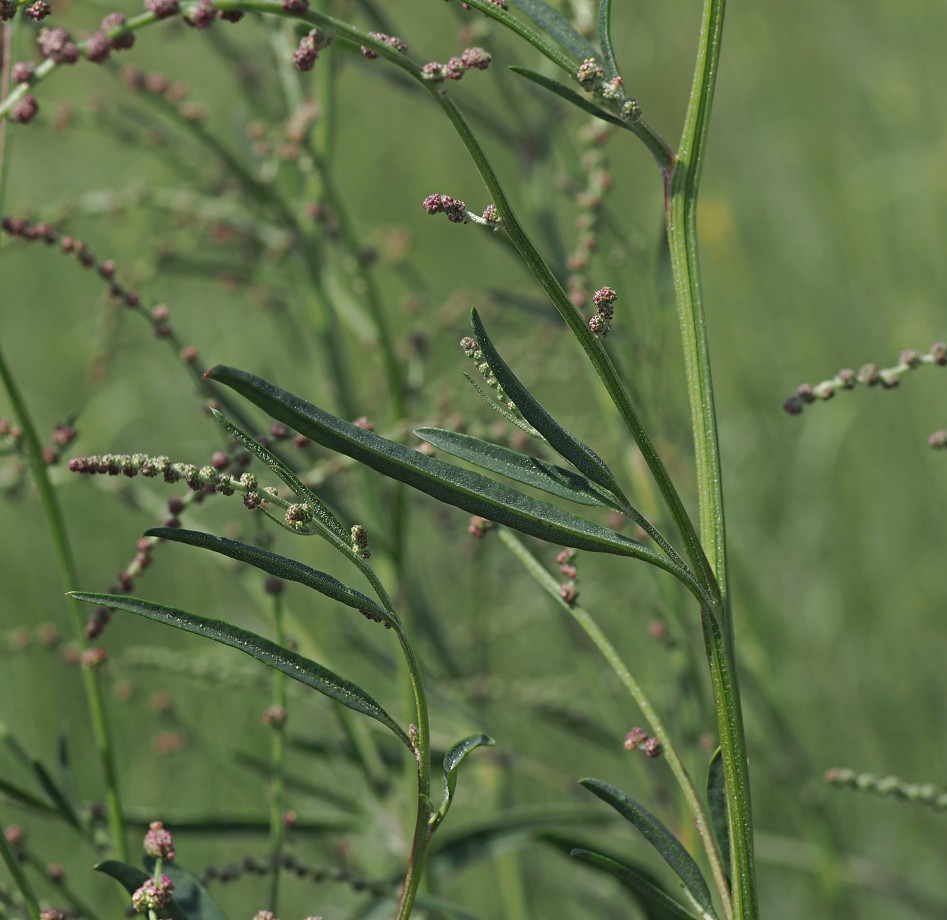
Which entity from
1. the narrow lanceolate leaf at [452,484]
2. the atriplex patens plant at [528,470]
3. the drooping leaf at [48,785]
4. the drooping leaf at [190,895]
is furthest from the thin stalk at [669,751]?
the drooping leaf at [48,785]

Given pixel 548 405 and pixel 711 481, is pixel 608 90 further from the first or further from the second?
pixel 548 405

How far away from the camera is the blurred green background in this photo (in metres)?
1.60

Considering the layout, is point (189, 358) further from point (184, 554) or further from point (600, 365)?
point (184, 554)

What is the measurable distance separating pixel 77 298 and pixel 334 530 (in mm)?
3291

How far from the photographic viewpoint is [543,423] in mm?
645

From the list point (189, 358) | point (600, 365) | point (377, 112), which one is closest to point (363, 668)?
point (189, 358)

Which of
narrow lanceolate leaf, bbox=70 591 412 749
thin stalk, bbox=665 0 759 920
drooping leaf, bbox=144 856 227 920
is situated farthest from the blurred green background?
thin stalk, bbox=665 0 759 920

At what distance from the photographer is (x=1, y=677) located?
257 centimetres

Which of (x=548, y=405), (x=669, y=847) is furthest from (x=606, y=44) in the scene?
(x=548, y=405)

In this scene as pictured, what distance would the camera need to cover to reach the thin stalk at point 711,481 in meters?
0.66

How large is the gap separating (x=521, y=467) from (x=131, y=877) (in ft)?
1.08

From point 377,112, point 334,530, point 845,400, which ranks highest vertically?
point 377,112

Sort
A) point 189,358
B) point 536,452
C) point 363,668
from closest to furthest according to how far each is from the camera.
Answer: point 189,358, point 536,452, point 363,668

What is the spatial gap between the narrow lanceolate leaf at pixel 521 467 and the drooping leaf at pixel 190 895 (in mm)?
340
